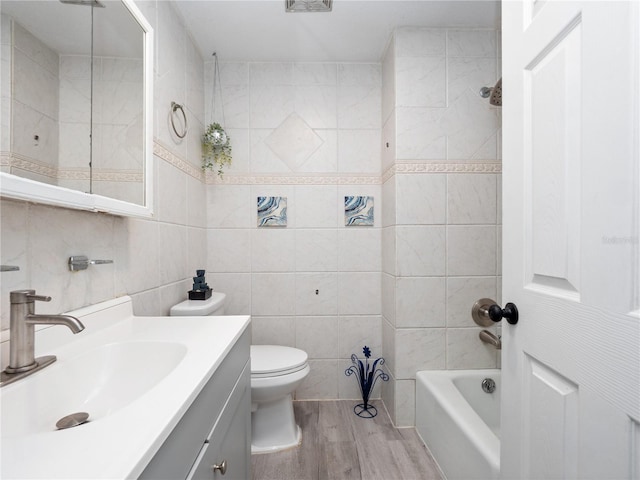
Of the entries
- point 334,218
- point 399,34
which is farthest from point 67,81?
point 399,34

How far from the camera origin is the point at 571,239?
644mm

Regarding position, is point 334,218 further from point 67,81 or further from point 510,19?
point 67,81

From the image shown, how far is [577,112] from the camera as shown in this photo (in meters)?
0.63

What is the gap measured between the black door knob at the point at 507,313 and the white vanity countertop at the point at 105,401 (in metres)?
0.76

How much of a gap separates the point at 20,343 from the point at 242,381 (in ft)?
2.03

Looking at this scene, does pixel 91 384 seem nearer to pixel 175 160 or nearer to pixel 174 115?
pixel 175 160

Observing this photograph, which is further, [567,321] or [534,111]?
[534,111]

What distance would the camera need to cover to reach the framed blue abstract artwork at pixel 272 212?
209cm

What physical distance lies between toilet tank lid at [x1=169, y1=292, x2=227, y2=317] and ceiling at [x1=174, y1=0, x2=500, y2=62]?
1.56 meters

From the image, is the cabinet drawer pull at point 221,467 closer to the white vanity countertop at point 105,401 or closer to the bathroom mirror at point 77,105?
the white vanity countertop at point 105,401

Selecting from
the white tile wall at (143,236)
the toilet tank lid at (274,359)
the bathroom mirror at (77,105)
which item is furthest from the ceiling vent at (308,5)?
the toilet tank lid at (274,359)

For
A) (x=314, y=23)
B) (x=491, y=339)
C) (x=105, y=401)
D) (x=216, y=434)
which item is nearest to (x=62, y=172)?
(x=105, y=401)

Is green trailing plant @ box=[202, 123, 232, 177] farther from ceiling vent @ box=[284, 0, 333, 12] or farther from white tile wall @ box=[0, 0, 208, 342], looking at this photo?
ceiling vent @ box=[284, 0, 333, 12]

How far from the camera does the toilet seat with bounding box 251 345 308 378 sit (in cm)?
155
